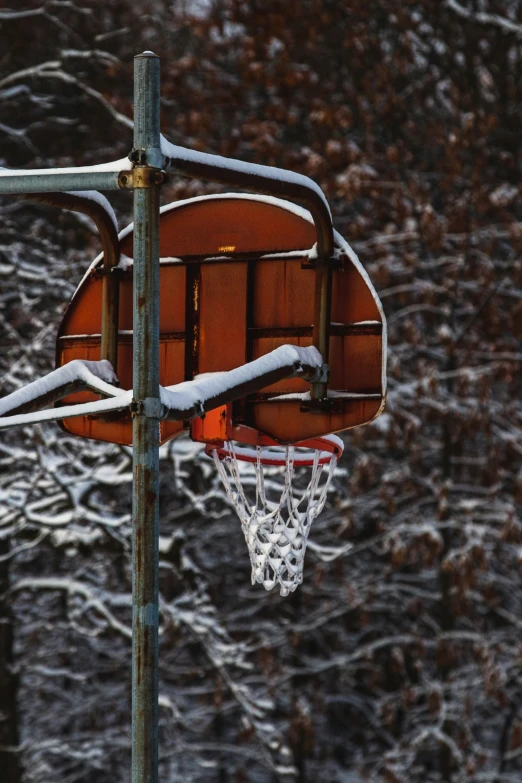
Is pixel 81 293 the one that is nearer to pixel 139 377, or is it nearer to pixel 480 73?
pixel 139 377

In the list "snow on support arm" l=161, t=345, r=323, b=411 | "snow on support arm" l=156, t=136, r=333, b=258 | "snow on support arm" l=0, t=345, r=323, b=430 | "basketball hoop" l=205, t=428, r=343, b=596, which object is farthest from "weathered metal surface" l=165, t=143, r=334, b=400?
"basketball hoop" l=205, t=428, r=343, b=596

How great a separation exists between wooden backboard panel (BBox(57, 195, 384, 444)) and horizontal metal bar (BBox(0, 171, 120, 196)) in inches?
39.6

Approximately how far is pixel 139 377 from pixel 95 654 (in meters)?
12.5

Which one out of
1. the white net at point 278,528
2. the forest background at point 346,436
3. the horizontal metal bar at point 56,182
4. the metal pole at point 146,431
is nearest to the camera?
the metal pole at point 146,431

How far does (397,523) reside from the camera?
1519cm

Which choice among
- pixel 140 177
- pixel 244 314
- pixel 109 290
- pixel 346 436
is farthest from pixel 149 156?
pixel 346 436

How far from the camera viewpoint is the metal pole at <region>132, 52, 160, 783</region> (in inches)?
181

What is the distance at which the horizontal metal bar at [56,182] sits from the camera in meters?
4.75

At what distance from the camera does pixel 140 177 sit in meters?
4.69

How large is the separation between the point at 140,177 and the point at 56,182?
0.30 meters

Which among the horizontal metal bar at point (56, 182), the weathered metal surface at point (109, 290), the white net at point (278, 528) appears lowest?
the white net at point (278, 528)

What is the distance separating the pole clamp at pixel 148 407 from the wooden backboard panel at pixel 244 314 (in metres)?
1.14

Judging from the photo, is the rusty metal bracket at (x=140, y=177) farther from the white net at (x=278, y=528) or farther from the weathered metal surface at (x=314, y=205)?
the white net at (x=278, y=528)

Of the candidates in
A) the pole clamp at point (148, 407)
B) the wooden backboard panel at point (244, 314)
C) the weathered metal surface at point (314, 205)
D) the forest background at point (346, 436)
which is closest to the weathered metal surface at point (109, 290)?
the wooden backboard panel at point (244, 314)
